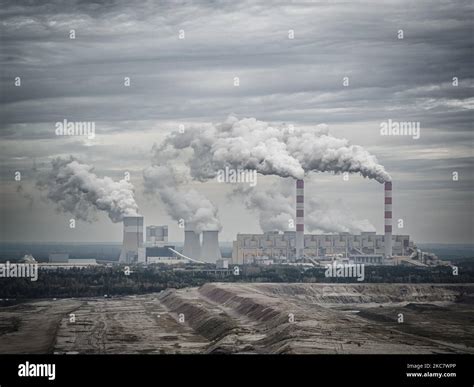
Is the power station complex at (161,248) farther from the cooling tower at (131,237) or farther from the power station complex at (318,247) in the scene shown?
the power station complex at (318,247)

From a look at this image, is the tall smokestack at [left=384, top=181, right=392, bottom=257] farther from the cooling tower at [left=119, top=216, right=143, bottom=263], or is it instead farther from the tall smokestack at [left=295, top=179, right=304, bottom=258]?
the cooling tower at [left=119, top=216, right=143, bottom=263]

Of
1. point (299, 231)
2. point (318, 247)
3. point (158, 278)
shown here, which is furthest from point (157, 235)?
point (158, 278)

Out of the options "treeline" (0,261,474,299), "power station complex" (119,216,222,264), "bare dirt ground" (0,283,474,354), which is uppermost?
"power station complex" (119,216,222,264)

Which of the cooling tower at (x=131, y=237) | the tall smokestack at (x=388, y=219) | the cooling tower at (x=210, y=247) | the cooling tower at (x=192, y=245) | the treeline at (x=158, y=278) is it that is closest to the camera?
the treeline at (x=158, y=278)

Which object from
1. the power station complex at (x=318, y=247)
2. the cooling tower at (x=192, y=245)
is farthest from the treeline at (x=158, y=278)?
the cooling tower at (x=192, y=245)

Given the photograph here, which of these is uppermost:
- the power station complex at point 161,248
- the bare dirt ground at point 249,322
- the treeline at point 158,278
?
the power station complex at point 161,248

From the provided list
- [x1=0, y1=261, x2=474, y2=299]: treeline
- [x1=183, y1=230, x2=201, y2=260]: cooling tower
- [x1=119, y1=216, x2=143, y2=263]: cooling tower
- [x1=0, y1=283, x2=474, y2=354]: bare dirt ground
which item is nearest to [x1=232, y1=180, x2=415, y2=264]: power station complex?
[x1=183, y1=230, x2=201, y2=260]: cooling tower
